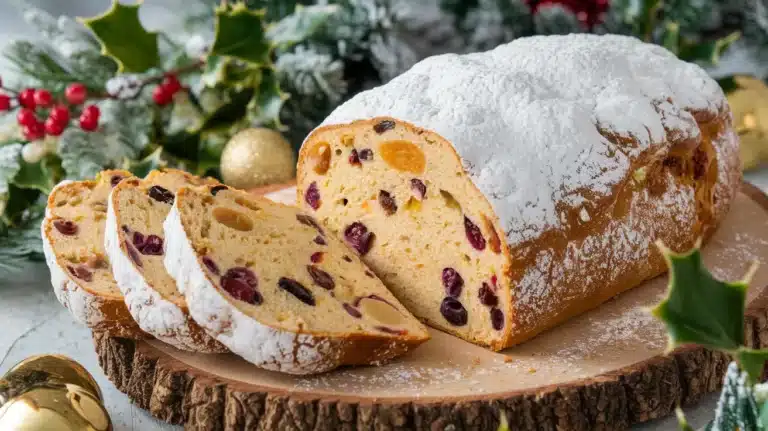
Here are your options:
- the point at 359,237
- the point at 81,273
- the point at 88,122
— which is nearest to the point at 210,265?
the point at 81,273

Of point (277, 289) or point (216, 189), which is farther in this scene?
point (216, 189)

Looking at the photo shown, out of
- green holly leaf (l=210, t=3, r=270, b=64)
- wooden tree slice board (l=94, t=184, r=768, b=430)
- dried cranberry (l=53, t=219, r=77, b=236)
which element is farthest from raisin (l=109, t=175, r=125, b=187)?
green holly leaf (l=210, t=3, r=270, b=64)

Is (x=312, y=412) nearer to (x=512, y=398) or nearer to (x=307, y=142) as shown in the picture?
(x=512, y=398)

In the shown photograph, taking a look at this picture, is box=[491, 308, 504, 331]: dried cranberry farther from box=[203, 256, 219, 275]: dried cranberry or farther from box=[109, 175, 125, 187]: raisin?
box=[109, 175, 125, 187]: raisin

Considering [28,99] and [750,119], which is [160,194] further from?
[750,119]

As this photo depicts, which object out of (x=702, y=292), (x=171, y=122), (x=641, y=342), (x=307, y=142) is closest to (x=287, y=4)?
(x=171, y=122)
